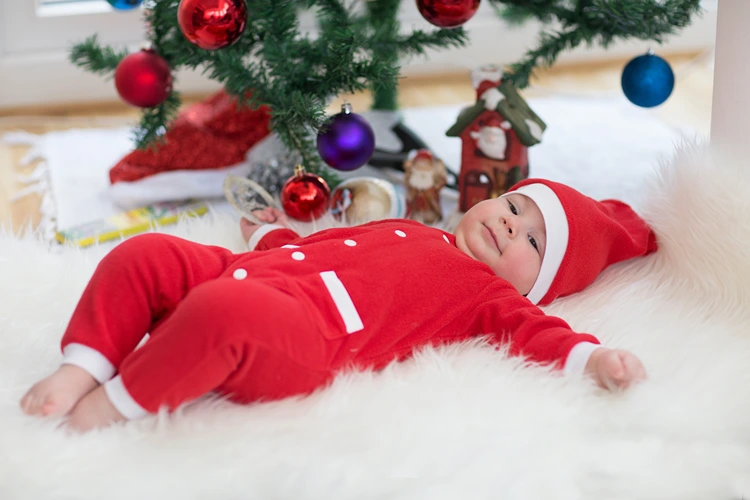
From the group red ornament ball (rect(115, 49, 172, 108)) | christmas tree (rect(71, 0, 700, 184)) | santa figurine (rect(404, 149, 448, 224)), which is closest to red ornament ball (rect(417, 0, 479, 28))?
christmas tree (rect(71, 0, 700, 184))

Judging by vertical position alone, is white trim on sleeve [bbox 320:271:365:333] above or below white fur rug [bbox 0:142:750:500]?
above

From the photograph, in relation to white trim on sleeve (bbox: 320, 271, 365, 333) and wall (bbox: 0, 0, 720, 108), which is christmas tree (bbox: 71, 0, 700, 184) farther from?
wall (bbox: 0, 0, 720, 108)

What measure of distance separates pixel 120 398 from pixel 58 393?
0.07m

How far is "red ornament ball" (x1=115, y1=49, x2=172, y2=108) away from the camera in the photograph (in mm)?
1460

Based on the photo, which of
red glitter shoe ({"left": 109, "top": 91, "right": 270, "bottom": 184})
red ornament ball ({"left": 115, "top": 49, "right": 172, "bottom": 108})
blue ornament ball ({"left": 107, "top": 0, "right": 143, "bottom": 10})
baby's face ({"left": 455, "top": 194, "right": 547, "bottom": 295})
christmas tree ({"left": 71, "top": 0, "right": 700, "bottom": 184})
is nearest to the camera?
baby's face ({"left": 455, "top": 194, "right": 547, "bottom": 295})

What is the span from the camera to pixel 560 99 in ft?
7.96

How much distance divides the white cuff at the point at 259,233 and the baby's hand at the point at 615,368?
23.3 inches

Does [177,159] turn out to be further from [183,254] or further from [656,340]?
[656,340]

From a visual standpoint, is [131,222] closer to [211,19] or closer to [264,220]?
[264,220]

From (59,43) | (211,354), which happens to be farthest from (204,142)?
(211,354)

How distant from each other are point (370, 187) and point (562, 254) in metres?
0.44

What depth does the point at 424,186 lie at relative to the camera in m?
1.55

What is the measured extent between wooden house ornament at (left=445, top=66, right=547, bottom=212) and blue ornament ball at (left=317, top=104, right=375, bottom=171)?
0.22 meters

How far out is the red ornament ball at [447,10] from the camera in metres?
1.32
